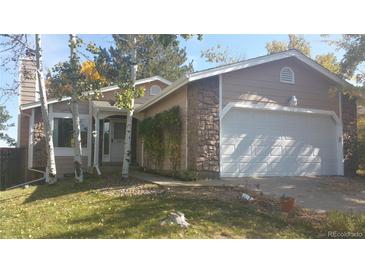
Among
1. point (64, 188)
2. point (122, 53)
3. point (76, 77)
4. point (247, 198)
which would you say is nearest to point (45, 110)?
point (76, 77)

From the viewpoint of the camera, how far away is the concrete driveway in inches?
282

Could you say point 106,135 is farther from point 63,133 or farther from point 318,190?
point 318,190

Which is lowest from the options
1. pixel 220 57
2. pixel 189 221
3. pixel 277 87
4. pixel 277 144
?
pixel 189 221

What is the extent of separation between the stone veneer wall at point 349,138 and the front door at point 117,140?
8.65 metres

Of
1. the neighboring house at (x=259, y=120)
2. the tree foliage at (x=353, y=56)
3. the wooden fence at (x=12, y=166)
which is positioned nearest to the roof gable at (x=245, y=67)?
the neighboring house at (x=259, y=120)

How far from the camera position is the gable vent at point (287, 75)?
36.2 ft

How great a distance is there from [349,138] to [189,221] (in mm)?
8485

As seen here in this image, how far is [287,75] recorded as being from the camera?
1112 centimetres

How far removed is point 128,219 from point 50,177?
5737mm

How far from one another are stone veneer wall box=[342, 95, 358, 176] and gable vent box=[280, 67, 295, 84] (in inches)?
86.8

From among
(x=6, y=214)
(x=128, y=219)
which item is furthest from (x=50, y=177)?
(x=128, y=219)
